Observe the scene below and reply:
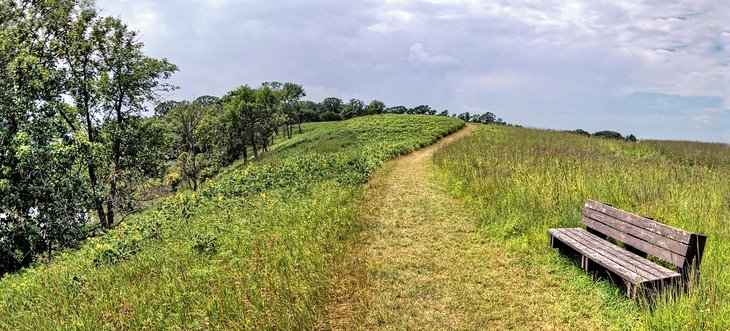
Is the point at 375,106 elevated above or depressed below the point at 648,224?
above

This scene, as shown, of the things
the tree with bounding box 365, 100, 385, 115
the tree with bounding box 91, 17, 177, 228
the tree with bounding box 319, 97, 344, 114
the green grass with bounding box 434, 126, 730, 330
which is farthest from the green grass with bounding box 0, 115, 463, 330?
the tree with bounding box 319, 97, 344, 114

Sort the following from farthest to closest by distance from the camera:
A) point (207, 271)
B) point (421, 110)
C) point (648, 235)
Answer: point (421, 110) → point (207, 271) → point (648, 235)

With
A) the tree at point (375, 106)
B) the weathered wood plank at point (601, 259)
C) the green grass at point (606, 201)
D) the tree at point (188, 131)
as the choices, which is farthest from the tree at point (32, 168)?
the tree at point (375, 106)

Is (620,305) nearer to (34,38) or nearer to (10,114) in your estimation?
(10,114)

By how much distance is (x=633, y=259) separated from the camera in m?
5.07

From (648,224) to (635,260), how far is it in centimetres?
52

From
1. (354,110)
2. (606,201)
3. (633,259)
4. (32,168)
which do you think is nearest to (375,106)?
(354,110)

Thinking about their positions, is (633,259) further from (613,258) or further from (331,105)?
(331,105)

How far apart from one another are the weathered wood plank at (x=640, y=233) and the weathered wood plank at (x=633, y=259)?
10.3 inches

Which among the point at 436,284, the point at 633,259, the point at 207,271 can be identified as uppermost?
the point at 633,259

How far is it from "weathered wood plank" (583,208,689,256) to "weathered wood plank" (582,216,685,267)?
5 centimetres

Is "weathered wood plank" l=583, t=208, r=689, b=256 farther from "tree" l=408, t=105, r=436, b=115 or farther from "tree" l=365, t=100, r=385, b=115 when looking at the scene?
"tree" l=365, t=100, r=385, b=115

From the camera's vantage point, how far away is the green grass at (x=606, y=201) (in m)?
4.07

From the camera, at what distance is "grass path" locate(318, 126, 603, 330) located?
4.77 m
